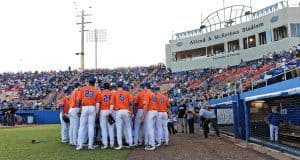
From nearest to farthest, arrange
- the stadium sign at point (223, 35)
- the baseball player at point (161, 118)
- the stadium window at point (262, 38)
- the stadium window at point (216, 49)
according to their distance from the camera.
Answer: the baseball player at point (161, 118)
the stadium window at point (262, 38)
the stadium sign at point (223, 35)
the stadium window at point (216, 49)

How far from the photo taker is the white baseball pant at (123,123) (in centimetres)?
1159

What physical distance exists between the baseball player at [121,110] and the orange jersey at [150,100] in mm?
504

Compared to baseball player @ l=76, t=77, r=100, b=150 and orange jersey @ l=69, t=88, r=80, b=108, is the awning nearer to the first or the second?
baseball player @ l=76, t=77, r=100, b=150

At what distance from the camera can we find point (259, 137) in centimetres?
1389

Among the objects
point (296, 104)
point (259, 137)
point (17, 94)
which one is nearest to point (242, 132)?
point (259, 137)

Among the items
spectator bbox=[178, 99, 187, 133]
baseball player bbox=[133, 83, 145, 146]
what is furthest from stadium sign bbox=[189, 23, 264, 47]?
baseball player bbox=[133, 83, 145, 146]

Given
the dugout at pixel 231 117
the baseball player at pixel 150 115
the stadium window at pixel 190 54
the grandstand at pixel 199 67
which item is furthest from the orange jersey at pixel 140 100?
the stadium window at pixel 190 54

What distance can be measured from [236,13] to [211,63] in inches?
276

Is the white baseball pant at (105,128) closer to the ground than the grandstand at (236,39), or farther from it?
closer to the ground

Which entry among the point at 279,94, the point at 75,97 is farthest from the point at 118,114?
the point at 279,94

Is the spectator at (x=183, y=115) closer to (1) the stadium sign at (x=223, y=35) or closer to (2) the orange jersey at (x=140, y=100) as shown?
(2) the orange jersey at (x=140, y=100)

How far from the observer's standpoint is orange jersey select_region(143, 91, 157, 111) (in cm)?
1177

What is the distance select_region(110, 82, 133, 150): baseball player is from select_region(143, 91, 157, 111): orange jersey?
19.8 inches

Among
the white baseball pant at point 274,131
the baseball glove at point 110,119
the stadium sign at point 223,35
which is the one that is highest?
the stadium sign at point 223,35
